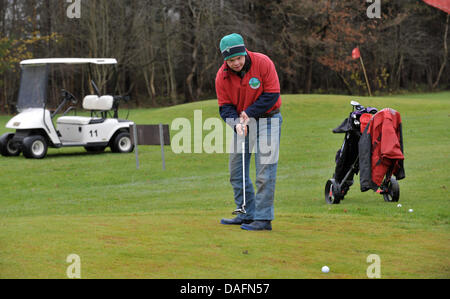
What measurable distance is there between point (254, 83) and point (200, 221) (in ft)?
5.56

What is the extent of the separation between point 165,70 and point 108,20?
31.1 ft

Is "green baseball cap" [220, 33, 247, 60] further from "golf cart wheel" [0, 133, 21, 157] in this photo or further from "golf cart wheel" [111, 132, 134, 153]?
"golf cart wheel" [0, 133, 21, 157]

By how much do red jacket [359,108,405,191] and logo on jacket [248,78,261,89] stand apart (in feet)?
10.4

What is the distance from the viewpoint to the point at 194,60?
50719 millimetres

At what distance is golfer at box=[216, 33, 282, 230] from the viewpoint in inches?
242

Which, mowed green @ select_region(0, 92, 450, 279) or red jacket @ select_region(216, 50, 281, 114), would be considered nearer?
mowed green @ select_region(0, 92, 450, 279)

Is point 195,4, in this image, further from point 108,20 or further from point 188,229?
point 188,229

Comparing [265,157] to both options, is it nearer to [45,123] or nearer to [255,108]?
[255,108]

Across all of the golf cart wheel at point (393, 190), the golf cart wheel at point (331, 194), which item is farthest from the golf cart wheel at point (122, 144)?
the golf cart wheel at point (393, 190)

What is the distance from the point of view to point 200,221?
7012 millimetres

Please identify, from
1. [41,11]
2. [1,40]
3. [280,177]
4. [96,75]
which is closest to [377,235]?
[280,177]

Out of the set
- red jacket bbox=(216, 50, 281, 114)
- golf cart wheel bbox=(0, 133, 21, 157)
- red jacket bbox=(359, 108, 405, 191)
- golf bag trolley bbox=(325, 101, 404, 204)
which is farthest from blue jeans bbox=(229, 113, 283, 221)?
golf cart wheel bbox=(0, 133, 21, 157)

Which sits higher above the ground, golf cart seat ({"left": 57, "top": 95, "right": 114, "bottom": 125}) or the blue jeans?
the blue jeans

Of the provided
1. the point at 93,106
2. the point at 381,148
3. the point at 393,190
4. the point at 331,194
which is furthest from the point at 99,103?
the point at 381,148
